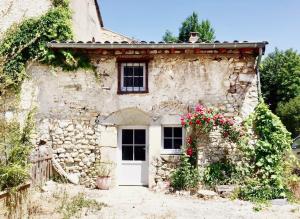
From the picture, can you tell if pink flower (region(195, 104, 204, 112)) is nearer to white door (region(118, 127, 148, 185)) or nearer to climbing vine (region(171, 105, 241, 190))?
climbing vine (region(171, 105, 241, 190))

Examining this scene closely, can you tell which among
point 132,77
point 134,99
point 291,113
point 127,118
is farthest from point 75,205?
point 291,113

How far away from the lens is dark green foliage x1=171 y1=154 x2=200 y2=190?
9.36 m

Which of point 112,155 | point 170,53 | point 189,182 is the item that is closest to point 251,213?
point 189,182

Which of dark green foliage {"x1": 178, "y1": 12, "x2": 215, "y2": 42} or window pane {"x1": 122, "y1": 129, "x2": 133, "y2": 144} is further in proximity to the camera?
dark green foliage {"x1": 178, "y1": 12, "x2": 215, "y2": 42}

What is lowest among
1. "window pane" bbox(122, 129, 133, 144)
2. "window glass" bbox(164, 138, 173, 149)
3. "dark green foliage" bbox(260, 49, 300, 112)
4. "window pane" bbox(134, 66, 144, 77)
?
"window glass" bbox(164, 138, 173, 149)

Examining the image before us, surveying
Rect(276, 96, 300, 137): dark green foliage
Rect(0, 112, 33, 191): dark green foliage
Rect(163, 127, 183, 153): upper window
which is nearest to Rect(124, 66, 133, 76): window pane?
Rect(163, 127, 183, 153): upper window

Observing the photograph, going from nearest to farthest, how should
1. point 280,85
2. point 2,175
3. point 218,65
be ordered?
point 2,175
point 218,65
point 280,85

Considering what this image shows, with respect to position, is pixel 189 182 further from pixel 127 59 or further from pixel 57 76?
pixel 57 76

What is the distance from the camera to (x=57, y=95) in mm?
10148

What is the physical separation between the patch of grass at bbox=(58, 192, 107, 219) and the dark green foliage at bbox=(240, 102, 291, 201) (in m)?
3.78

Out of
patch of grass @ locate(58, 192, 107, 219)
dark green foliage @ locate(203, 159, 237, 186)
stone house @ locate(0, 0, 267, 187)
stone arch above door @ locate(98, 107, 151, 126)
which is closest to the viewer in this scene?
patch of grass @ locate(58, 192, 107, 219)

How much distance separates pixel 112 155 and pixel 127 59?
295 centimetres

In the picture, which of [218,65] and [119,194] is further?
[218,65]

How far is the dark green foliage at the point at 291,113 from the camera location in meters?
23.4
